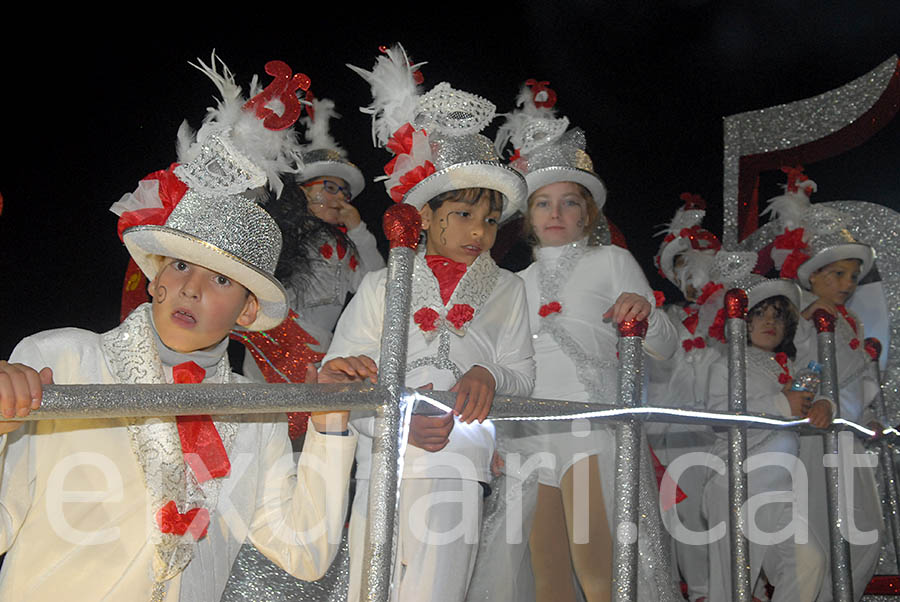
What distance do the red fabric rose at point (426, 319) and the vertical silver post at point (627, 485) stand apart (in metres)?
0.53

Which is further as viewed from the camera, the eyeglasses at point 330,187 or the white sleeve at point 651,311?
the eyeglasses at point 330,187

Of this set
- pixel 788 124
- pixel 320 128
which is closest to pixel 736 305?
pixel 320 128

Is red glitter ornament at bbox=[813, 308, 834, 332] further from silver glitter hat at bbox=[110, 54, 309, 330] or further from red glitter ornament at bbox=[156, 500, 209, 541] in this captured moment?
red glitter ornament at bbox=[156, 500, 209, 541]

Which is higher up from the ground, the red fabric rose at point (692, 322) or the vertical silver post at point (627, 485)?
the red fabric rose at point (692, 322)

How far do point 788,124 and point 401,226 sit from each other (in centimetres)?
423

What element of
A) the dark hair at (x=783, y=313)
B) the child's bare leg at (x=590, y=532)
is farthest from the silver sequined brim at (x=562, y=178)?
the dark hair at (x=783, y=313)

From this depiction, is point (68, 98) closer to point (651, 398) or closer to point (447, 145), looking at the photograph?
point (447, 145)

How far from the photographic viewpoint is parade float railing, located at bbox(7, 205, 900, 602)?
1.47 m

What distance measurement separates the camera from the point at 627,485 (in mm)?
2395

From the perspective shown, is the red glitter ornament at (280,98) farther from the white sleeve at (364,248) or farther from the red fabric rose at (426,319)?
the white sleeve at (364,248)

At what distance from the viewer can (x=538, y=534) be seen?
291 cm

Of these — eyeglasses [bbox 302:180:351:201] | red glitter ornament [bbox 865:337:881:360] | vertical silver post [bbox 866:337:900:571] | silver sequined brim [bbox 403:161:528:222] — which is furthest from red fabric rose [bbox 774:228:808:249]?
silver sequined brim [bbox 403:161:528:222]

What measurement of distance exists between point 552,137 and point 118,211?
174 centimetres

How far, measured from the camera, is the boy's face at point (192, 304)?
202 cm
